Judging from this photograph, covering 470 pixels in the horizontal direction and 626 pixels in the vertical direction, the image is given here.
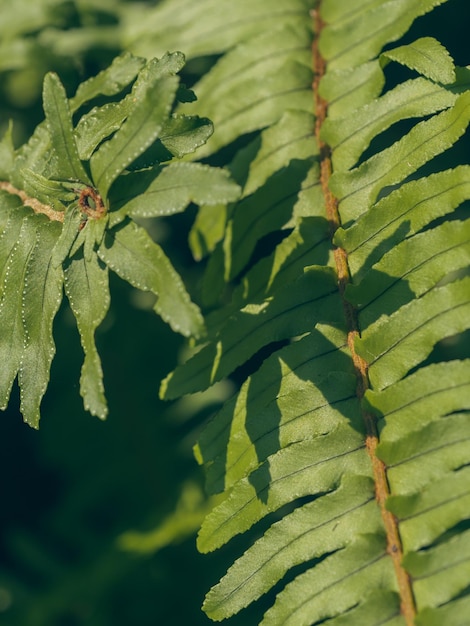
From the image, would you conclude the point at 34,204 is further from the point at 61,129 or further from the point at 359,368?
the point at 359,368

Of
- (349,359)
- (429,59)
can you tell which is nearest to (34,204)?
(349,359)

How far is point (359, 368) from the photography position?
1.32m

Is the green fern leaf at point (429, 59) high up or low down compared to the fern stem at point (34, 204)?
down

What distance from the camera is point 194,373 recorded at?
1478mm

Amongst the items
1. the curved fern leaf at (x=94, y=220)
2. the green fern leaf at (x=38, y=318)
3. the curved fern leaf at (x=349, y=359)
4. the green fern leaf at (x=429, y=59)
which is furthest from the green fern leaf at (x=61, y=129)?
the green fern leaf at (x=429, y=59)

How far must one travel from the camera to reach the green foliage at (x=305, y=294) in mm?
1173

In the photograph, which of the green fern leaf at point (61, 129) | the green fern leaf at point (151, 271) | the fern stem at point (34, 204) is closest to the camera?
the green fern leaf at point (151, 271)

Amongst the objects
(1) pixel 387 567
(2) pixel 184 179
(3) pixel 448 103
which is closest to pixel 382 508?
(1) pixel 387 567

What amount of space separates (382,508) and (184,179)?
1.87 feet

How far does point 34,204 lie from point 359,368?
66 cm

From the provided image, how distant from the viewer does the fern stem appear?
1.41 meters

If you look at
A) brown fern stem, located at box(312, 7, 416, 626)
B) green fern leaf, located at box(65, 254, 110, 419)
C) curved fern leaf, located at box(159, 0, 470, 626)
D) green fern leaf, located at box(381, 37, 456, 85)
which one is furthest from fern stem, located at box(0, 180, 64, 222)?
green fern leaf, located at box(381, 37, 456, 85)

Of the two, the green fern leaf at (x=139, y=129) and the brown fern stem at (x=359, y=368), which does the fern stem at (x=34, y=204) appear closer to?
the green fern leaf at (x=139, y=129)

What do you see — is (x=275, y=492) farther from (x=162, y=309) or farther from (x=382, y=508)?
(x=162, y=309)
